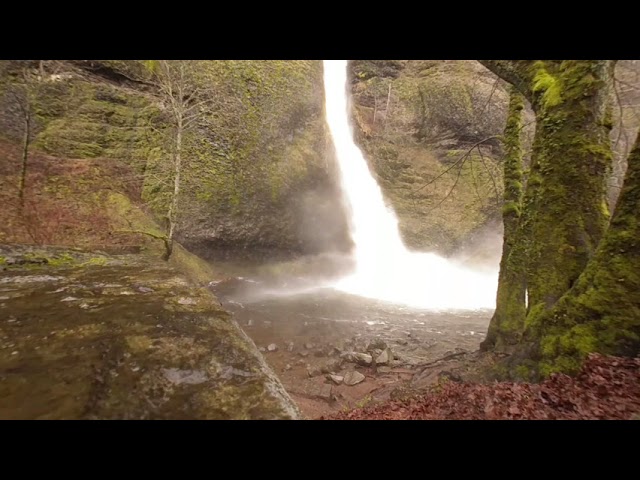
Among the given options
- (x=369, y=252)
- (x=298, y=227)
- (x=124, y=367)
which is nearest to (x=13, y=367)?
(x=124, y=367)

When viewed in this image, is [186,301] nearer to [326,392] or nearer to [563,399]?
[563,399]

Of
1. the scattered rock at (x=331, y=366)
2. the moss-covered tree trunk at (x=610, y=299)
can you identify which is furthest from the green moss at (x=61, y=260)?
the moss-covered tree trunk at (x=610, y=299)

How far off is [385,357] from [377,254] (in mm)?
15665

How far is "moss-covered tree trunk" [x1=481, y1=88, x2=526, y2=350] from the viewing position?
275 inches

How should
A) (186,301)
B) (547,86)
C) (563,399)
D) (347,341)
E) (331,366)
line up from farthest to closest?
(347,341), (331,366), (547,86), (186,301), (563,399)

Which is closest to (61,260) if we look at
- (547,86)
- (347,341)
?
(347,341)

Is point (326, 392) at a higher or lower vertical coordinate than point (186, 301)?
lower

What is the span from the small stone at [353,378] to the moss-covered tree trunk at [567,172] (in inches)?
169

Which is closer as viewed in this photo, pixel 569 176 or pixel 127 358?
pixel 127 358

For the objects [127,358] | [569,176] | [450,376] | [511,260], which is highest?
[569,176]

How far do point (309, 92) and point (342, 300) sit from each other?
571 inches

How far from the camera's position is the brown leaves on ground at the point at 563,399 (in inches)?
107

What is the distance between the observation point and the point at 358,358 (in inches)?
347

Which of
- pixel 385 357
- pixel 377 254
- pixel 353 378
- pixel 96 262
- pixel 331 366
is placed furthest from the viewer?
pixel 377 254
